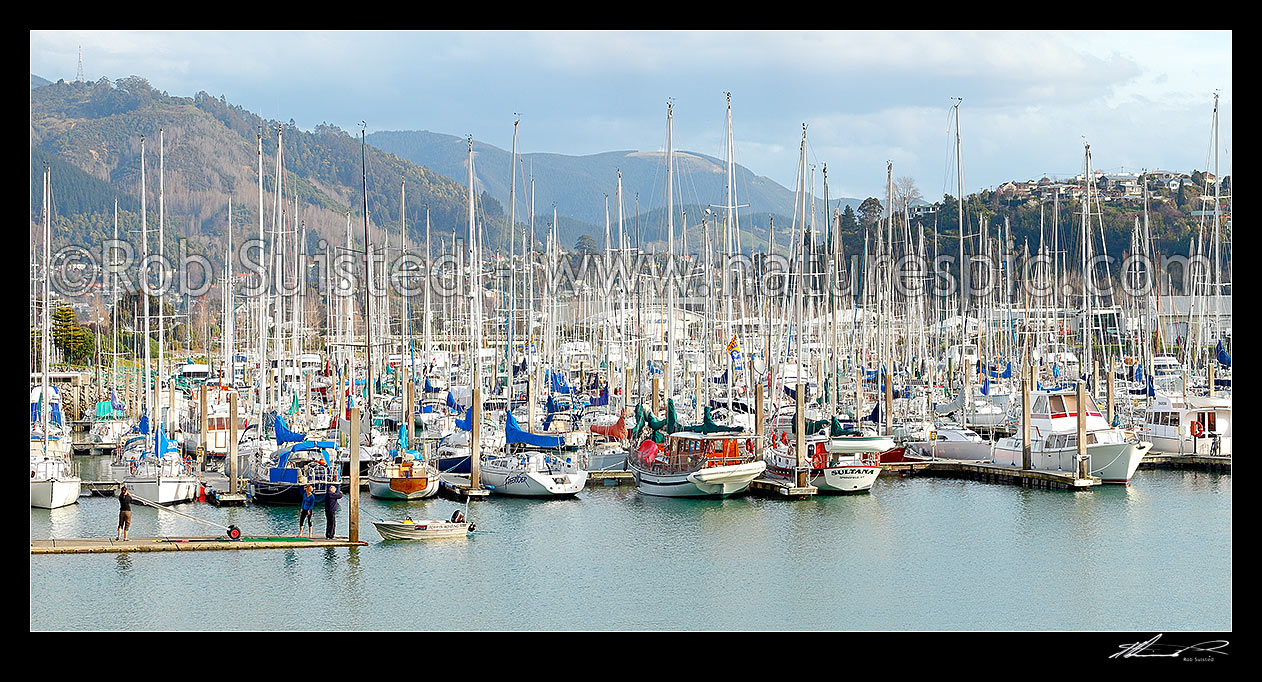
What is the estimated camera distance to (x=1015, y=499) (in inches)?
1388

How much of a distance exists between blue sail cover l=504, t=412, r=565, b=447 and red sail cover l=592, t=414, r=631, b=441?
17.1 ft

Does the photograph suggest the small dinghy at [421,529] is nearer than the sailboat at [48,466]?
Yes

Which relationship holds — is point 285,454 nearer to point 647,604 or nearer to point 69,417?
point 647,604

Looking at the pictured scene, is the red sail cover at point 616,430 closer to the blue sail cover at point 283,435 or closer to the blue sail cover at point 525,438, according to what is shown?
the blue sail cover at point 525,438

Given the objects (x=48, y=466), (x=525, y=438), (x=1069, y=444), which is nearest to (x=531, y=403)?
(x=525, y=438)

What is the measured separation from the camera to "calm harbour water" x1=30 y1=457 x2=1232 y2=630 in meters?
22.5

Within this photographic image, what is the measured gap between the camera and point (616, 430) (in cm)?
4594

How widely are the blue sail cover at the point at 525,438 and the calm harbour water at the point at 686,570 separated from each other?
375 cm

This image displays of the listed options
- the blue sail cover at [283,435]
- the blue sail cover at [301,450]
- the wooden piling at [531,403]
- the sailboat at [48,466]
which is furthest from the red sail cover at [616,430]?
the sailboat at [48,466]

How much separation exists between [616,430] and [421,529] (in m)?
18.7

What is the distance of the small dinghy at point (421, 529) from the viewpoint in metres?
27.5

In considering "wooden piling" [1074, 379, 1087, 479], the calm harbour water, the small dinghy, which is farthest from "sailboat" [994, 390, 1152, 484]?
the small dinghy
